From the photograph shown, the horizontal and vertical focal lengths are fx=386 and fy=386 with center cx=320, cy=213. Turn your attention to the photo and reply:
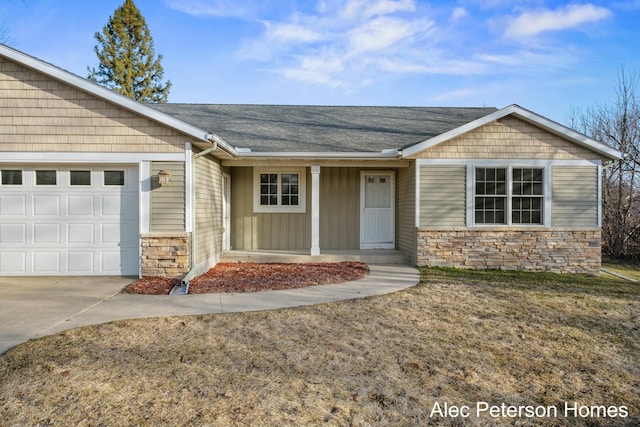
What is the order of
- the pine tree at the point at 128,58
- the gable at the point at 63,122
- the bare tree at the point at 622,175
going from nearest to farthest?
the gable at the point at 63,122 → the bare tree at the point at 622,175 → the pine tree at the point at 128,58

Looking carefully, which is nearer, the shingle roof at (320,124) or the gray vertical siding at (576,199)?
the gray vertical siding at (576,199)

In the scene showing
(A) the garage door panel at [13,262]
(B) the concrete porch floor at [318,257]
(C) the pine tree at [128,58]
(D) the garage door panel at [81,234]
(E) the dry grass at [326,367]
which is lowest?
(E) the dry grass at [326,367]

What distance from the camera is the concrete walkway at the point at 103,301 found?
4.63m

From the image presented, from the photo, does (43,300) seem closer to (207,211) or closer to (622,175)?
(207,211)

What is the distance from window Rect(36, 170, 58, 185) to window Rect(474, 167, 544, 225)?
28.5 ft

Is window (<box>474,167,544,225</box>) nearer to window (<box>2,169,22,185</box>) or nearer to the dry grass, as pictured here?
the dry grass

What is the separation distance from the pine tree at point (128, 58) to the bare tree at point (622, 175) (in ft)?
82.4

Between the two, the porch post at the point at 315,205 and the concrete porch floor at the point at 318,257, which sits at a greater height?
the porch post at the point at 315,205

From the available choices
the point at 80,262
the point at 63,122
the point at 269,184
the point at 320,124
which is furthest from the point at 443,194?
the point at 63,122

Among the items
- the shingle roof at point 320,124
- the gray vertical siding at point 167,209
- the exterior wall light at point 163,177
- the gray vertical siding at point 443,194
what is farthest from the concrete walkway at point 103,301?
the shingle roof at point 320,124

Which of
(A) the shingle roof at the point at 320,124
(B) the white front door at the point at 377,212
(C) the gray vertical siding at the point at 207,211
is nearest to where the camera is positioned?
(C) the gray vertical siding at the point at 207,211

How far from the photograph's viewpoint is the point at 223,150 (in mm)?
7906

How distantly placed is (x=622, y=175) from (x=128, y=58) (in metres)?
27.2

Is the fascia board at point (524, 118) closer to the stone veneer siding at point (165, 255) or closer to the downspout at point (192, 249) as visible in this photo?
the downspout at point (192, 249)
